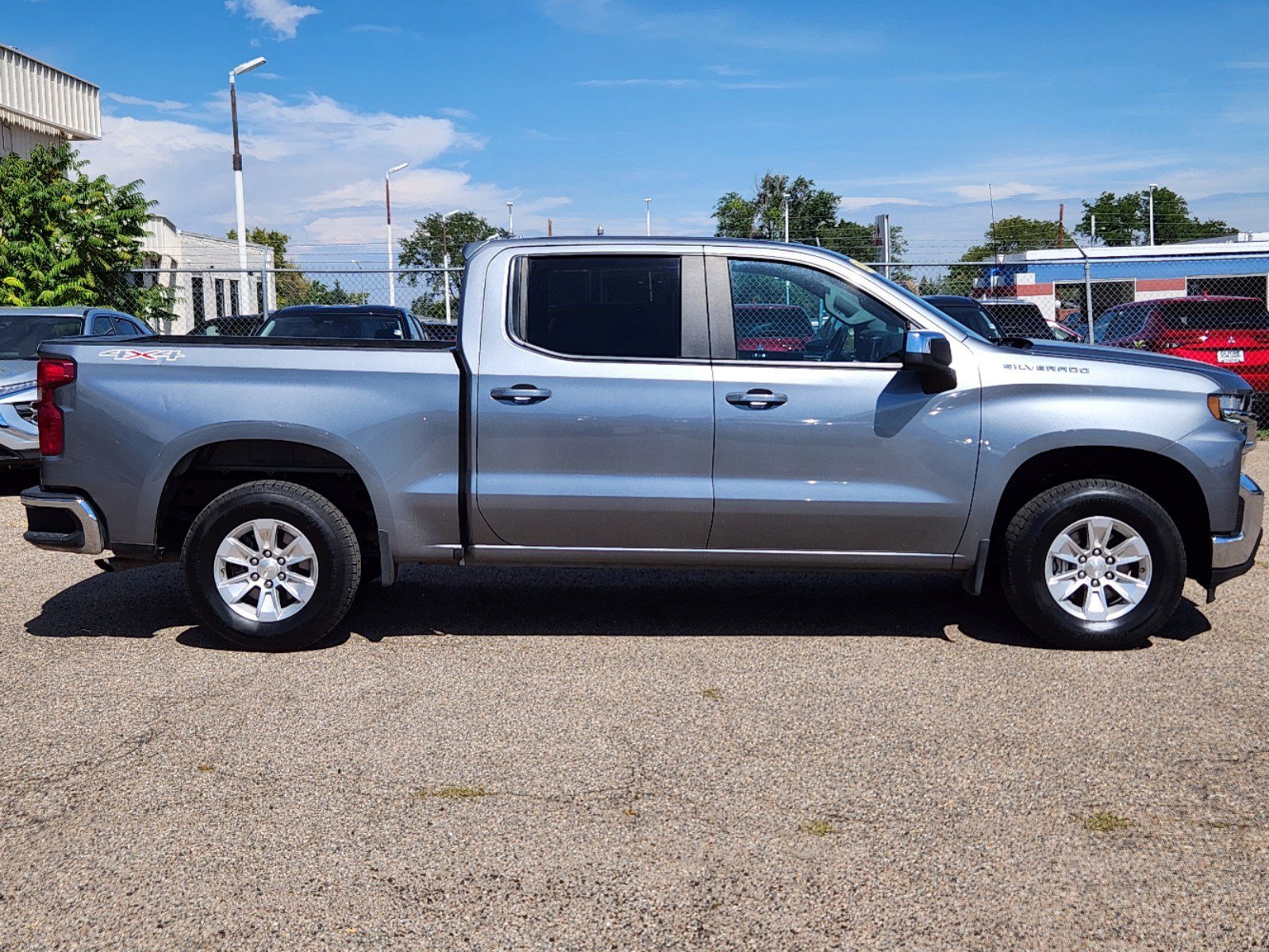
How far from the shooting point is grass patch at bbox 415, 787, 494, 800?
4.18 metres

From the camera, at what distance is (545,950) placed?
3.18m

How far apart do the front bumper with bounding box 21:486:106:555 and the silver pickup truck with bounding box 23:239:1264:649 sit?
0.06 feet

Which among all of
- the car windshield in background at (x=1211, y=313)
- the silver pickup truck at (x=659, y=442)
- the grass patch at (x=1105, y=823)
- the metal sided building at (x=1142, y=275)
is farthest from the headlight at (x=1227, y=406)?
the metal sided building at (x=1142, y=275)

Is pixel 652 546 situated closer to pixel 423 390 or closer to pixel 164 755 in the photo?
pixel 423 390

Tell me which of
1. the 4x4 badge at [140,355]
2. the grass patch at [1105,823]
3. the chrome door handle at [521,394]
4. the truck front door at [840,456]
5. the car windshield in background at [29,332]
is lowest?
the grass patch at [1105,823]

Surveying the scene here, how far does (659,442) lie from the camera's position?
582cm

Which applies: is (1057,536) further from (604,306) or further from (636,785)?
(636,785)

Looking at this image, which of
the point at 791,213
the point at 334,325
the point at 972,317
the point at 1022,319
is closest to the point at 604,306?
the point at 334,325

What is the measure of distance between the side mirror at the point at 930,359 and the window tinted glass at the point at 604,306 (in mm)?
1075

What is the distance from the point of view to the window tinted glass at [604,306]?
5.93 metres

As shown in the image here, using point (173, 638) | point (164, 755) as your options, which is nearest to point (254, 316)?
point (173, 638)

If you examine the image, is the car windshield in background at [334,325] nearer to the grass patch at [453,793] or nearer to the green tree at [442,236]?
the grass patch at [453,793]

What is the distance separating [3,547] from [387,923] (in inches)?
271

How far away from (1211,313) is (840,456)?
40.9 ft
